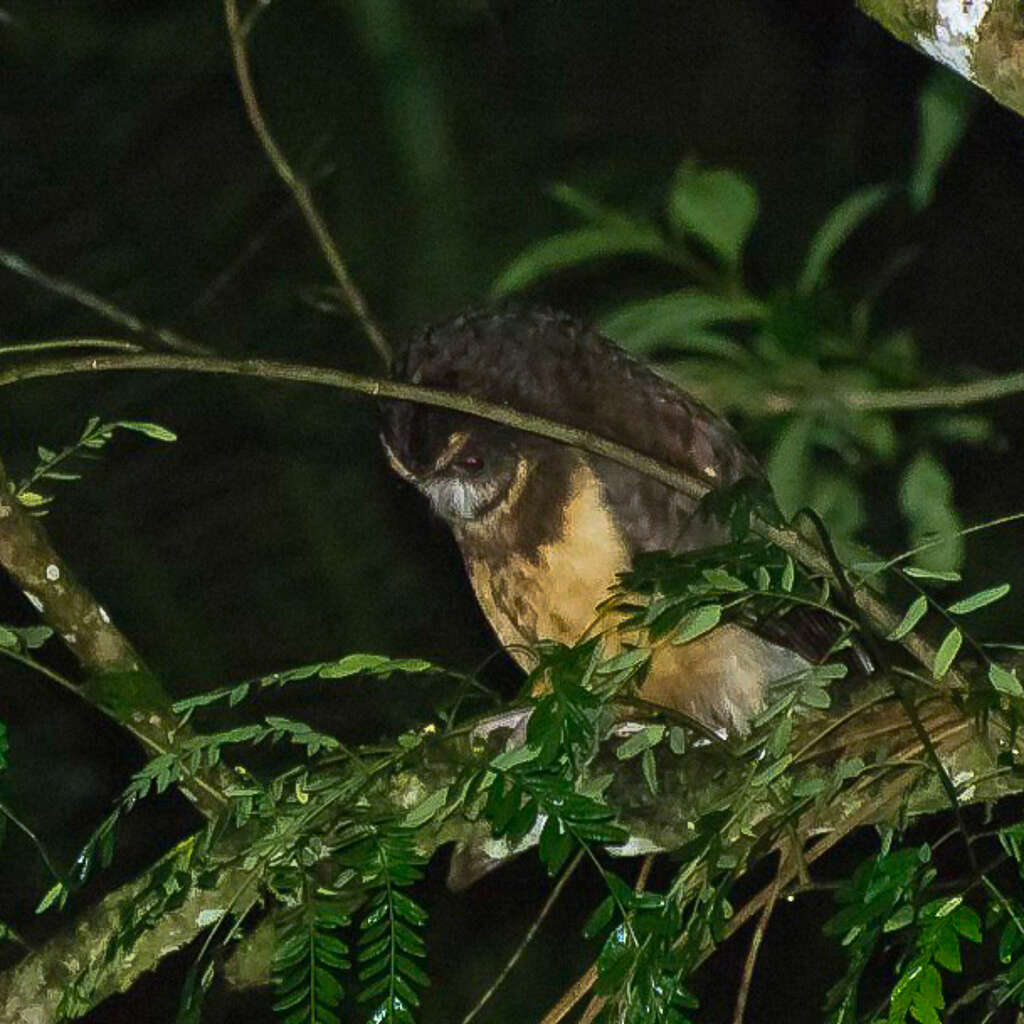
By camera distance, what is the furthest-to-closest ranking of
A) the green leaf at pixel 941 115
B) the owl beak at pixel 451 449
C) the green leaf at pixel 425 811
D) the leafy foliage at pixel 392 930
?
the green leaf at pixel 941 115
the owl beak at pixel 451 449
the green leaf at pixel 425 811
the leafy foliage at pixel 392 930

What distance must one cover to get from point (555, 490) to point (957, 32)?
100 cm

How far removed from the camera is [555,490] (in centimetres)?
243

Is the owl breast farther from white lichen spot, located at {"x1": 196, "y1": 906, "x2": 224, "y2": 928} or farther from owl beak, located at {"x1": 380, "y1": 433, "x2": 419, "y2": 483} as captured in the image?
white lichen spot, located at {"x1": 196, "y1": 906, "x2": 224, "y2": 928}

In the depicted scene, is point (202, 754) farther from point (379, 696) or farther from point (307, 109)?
point (307, 109)

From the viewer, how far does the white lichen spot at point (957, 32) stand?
1503 mm

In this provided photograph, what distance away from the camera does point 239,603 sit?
11.5 feet

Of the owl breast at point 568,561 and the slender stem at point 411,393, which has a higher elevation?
the slender stem at point 411,393

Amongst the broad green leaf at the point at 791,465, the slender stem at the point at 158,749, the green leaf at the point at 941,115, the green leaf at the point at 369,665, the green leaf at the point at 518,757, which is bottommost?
the slender stem at the point at 158,749

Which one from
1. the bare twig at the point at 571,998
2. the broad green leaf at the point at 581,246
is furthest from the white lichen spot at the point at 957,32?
the broad green leaf at the point at 581,246

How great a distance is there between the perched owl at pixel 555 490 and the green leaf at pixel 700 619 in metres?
0.86

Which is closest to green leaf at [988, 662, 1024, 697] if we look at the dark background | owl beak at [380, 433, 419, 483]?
owl beak at [380, 433, 419, 483]

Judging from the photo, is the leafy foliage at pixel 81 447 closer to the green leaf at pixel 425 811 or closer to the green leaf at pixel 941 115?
the green leaf at pixel 425 811

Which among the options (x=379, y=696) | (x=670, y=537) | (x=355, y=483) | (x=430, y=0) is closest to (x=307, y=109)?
(x=430, y=0)

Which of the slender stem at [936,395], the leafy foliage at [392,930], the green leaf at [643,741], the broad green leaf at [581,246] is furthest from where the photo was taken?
the broad green leaf at [581,246]
